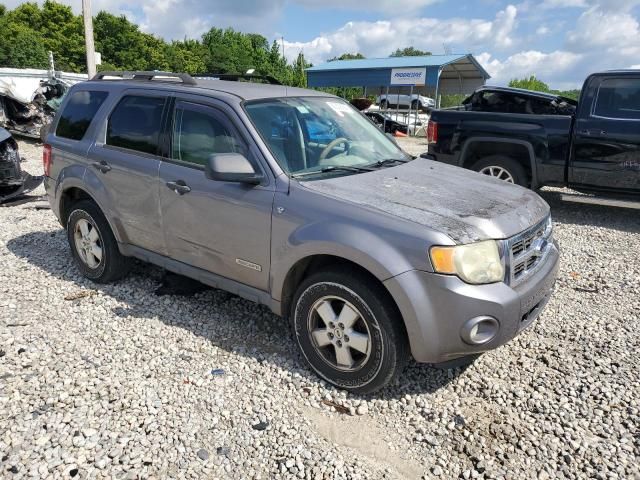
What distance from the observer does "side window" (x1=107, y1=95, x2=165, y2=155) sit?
395 cm

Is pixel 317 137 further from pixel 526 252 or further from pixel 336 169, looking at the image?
pixel 526 252

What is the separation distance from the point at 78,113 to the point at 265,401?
10.9ft

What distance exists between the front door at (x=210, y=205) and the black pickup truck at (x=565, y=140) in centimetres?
518

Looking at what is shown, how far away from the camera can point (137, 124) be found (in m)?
4.11

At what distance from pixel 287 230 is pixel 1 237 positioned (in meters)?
4.79

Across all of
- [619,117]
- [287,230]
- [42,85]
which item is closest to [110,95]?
[287,230]

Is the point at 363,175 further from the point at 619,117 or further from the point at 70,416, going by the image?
the point at 619,117

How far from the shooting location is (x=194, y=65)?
6781 cm

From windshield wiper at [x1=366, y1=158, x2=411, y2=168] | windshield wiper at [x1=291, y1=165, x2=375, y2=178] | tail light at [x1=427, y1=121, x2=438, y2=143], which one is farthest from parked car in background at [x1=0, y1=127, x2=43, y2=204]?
tail light at [x1=427, y1=121, x2=438, y2=143]

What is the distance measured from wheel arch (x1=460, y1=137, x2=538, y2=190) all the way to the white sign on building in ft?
51.4

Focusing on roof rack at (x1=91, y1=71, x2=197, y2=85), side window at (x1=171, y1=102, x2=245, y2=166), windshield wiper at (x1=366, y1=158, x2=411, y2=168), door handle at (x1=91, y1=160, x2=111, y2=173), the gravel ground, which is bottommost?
the gravel ground

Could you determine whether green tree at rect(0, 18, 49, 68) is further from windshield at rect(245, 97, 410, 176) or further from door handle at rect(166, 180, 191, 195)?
windshield at rect(245, 97, 410, 176)

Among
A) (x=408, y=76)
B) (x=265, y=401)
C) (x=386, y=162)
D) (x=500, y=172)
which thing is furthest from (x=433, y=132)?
(x=408, y=76)

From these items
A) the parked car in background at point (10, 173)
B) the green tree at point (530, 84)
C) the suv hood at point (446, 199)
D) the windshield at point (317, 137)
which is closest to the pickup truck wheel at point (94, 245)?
the windshield at point (317, 137)
